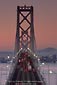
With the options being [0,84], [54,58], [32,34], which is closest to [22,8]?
[32,34]

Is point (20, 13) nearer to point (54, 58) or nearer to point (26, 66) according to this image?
point (54, 58)

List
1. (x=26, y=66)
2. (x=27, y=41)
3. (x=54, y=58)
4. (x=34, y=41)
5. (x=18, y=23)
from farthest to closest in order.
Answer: (x=54, y=58) → (x=27, y=41) → (x=18, y=23) → (x=34, y=41) → (x=26, y=66)

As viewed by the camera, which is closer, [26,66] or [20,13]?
[26,66]

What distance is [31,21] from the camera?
41625 mm

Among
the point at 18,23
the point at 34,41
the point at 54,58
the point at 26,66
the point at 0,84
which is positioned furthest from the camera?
the point at 54,58

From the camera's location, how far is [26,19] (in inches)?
1629

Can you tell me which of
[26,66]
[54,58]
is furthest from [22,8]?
[26,66]

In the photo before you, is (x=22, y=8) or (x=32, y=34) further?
(x=22, y=8)

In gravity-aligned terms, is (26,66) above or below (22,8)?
below

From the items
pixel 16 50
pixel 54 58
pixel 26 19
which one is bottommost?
pixel 54 58

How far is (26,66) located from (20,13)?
14.1 m

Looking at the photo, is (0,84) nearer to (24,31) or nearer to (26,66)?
(26,66)

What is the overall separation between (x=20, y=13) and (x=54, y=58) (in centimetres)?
909

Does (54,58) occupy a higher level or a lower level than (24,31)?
lower
